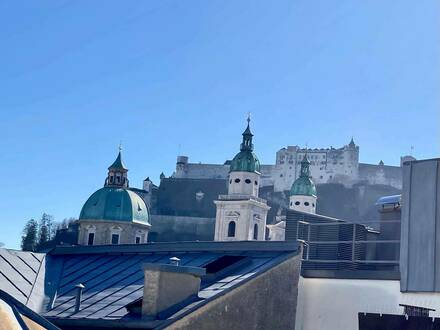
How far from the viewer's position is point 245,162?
7112 cm

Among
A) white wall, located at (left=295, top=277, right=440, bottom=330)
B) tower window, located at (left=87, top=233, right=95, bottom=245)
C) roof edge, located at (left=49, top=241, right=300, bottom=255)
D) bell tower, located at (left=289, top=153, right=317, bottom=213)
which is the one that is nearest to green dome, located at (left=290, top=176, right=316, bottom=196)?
bell tower, located at (left=289, top=153, right=317, bottom=213)

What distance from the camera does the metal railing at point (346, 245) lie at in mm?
18062

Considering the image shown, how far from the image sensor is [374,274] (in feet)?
52.4

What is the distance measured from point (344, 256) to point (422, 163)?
4.81m

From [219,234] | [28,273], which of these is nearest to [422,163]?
[28,273]

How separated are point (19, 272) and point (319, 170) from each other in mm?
96496

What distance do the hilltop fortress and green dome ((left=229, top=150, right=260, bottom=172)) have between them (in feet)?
139

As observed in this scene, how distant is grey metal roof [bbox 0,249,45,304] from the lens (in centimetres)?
1933

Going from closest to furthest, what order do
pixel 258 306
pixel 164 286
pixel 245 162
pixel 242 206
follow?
pixel 164 286, pixel 258 306, pixel 242 206, pixel 245 162

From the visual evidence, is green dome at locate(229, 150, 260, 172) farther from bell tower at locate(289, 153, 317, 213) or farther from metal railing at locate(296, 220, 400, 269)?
metal railing at locate(296, 220, 400, 269)

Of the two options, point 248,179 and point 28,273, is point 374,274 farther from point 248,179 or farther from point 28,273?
point 248,179

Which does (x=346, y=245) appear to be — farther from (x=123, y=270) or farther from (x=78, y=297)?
(x=78, y=297)

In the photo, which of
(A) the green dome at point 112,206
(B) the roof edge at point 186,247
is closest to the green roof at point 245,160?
(A) the green dome at point 112,206

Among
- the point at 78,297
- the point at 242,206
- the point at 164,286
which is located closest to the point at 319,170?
the point at 242,206
